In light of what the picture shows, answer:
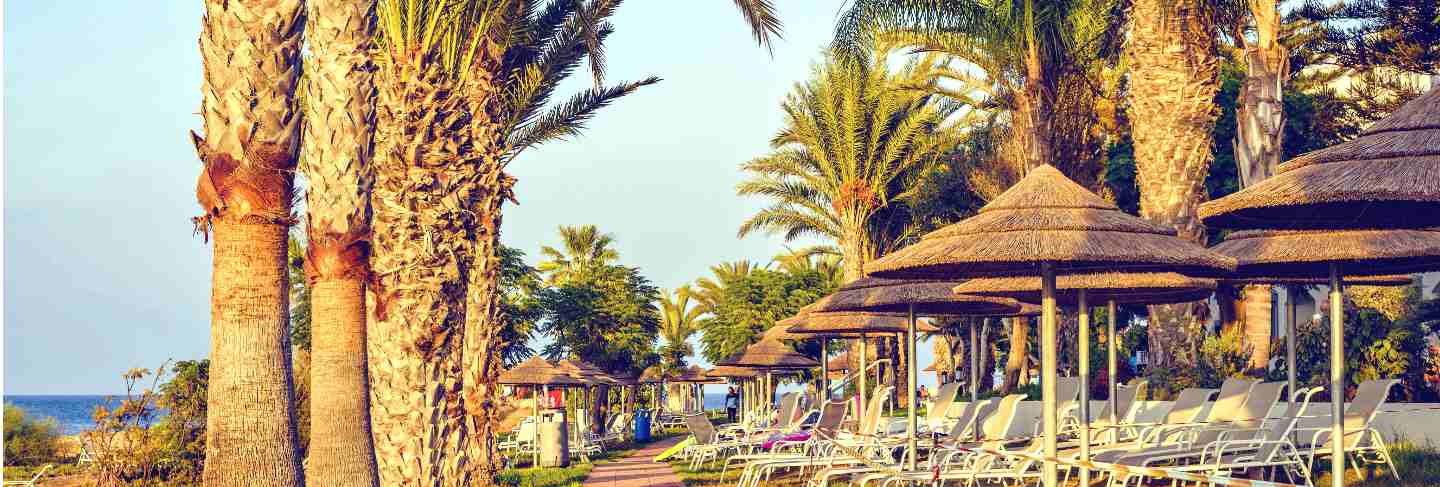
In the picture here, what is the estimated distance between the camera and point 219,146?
7.55 metres

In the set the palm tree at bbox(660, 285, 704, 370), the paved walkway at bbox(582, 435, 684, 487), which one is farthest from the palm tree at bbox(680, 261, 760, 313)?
the paved walkway at bbox(582, 435, 684, 487)

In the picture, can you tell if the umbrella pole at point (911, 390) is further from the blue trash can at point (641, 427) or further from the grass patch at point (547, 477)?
the blue trash can at point (641, 427)

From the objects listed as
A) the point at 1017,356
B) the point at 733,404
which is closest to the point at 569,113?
the point at 1017,356

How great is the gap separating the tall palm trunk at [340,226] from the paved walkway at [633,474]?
8.83 m

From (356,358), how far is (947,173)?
24491mm

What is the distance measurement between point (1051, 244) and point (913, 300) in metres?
4.44

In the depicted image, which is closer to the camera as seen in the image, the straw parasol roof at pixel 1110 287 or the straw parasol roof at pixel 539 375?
the straw parasol roof at pixel 1110 287

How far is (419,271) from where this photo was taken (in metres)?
12.3

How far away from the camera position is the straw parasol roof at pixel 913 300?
1412cm

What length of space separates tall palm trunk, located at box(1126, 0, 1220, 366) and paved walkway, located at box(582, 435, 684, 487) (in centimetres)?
741

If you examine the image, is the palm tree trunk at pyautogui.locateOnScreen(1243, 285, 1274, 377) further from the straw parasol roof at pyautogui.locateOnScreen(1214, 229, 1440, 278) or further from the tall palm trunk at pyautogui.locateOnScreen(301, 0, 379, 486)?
the tall palm trunk at pyautogui.locateOnScreen(301, 0, 379, 486)

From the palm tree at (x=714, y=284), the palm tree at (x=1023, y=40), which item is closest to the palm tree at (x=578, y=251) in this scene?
the palm tree at (x=714, y=284)

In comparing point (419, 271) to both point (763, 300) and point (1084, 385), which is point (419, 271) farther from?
point (763, 300)

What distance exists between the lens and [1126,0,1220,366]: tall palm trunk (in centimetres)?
1938
